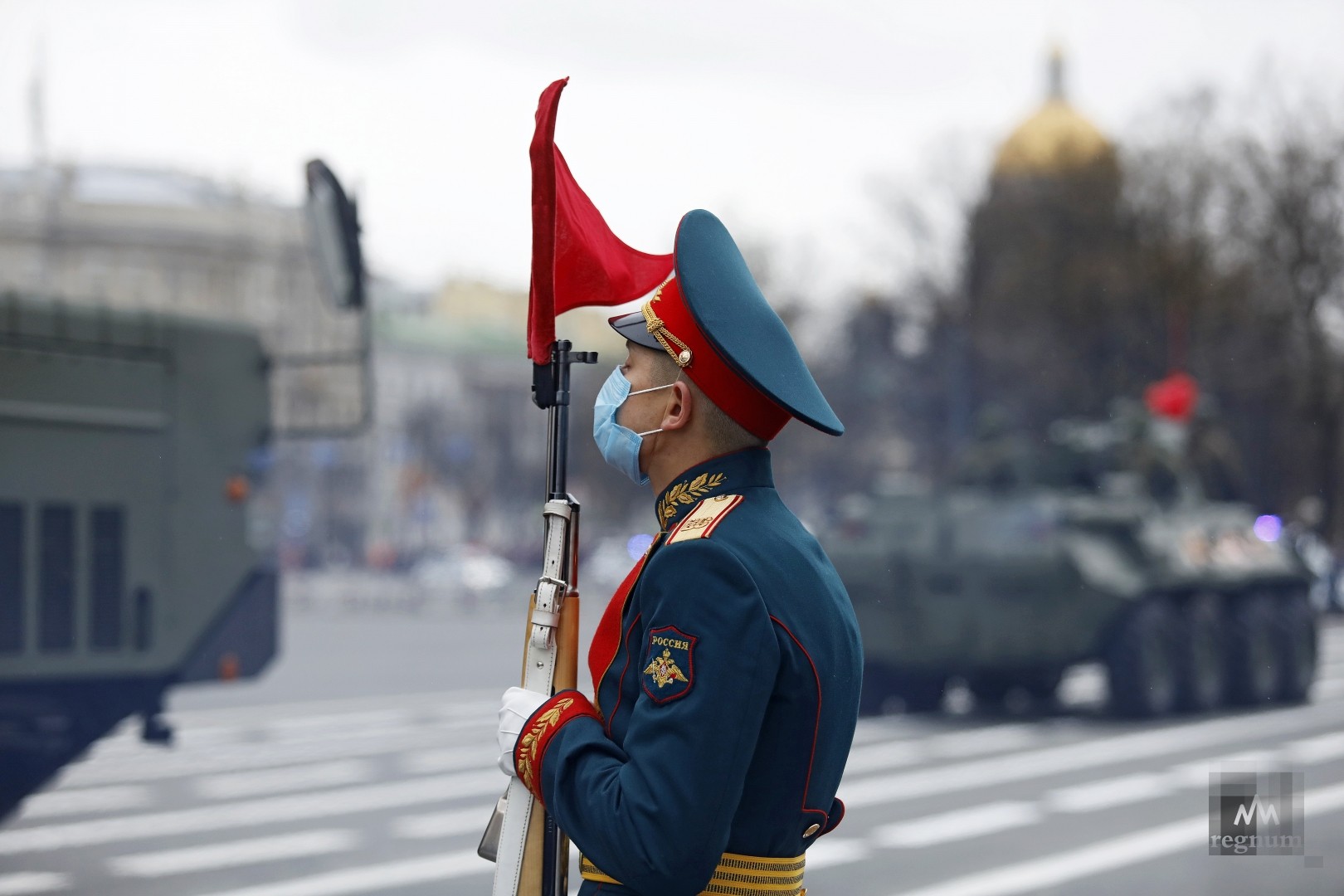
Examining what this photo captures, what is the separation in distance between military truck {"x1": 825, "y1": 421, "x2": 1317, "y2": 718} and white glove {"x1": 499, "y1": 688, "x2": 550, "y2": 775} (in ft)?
35.3

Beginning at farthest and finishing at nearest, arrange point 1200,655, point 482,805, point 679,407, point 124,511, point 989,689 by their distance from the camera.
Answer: point 989,689 < point 1200,655 < point 482,805 < point 124,511 < point 679,407

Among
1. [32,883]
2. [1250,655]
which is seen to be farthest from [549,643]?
[1250,655]

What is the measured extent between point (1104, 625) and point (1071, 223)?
16.6m

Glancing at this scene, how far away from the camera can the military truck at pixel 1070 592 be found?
42.4 ft

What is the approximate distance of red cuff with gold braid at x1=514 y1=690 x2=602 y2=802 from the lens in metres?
2.34

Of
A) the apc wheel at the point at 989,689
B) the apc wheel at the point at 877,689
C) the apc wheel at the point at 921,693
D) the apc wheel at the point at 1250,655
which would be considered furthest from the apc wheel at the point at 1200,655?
the apc wheel at the point at 877,689

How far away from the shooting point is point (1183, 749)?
1128cm

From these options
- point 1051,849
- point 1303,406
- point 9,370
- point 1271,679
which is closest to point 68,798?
point 9,370

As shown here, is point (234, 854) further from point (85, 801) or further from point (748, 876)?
point (748, 876)

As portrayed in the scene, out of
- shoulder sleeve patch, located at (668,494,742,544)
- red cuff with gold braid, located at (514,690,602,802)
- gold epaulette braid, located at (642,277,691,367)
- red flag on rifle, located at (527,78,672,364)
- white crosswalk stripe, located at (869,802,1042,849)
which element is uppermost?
red flag on rifle, located at (527,78,672,364)

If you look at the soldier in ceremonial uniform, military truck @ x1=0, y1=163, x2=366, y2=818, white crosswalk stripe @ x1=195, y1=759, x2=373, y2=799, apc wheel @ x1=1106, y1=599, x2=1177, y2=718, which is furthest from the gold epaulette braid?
apc wheel @ x1=1106, y1=599, x2=1177, y2=718

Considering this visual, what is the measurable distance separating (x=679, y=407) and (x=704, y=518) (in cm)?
18

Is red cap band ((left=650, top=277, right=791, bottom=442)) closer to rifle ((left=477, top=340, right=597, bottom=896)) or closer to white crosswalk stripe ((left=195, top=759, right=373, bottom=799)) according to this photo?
rifle ((left=477, top=340, right=597, bottom=896))

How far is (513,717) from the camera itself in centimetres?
240
